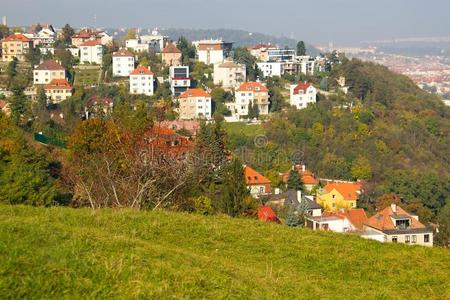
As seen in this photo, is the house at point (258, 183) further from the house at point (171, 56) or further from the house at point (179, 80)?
the house at point (171, 56)

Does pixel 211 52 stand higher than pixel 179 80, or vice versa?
pixel 211 52

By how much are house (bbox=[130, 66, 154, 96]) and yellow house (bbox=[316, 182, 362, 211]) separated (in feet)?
65.8

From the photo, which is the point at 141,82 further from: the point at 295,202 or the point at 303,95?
the point at 295,202

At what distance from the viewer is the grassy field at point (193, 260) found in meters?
4.61

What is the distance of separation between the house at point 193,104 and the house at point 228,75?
6.97 meters

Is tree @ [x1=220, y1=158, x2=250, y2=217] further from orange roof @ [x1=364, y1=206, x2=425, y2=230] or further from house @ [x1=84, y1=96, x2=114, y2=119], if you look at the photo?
house @ [x1=84, y1=96, x2=114, y2=119]

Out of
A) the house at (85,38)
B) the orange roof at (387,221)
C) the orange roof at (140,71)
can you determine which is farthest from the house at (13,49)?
the orange roof at (387,221)

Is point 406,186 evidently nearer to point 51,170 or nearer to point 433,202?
point 433,202

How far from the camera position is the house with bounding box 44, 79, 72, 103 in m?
48.6

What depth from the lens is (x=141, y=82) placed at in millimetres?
53000

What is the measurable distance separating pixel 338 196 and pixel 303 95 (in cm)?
1872

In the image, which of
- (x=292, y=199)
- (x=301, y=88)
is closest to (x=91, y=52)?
(x=301, y=88)

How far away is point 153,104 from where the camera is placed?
49.8 metres

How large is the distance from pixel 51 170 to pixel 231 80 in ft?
124
